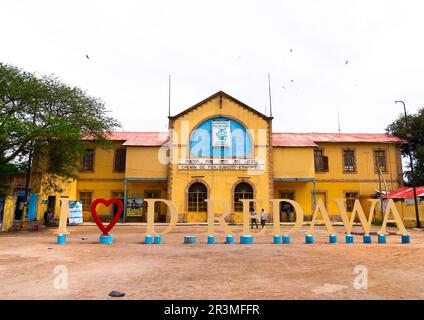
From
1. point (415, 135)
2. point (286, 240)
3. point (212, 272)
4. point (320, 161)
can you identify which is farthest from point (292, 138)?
point (212, 272)

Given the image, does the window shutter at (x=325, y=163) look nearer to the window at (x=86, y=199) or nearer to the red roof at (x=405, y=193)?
the red roof at (x=405, y=193)

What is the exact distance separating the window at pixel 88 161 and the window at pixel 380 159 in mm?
26822

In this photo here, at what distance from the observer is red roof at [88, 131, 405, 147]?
28.2 m

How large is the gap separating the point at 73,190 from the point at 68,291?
24244 millimetres

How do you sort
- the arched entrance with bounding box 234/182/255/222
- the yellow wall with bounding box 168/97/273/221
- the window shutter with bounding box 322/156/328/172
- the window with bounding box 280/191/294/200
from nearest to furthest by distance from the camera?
the yellow wall with bounding box 168/97/273/221
the arched entrance with bounding box 234/182/255/222
the window with bounding box 280/191/294/200
the window shutter with bounding box 322/156/328/172

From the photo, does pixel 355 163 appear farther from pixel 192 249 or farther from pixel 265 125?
pixel 192 249

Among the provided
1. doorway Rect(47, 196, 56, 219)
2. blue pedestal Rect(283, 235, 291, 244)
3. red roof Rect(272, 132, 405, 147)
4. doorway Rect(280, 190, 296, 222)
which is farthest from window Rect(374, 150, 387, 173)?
doorway Rect(47, 196, 56, 219)

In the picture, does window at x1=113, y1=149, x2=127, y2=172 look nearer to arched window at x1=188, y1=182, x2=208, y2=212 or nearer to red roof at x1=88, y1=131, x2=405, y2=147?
red roof at x1=88, y1=131, x2=405, y2=147

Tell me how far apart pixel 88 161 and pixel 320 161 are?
2196 cm

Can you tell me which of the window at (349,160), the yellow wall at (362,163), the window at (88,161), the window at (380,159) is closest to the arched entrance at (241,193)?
the yellow wall at (362,163)

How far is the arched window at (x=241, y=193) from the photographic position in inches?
1032

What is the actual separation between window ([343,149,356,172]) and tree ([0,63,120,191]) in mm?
21882

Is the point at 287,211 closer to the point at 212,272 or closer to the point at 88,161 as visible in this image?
the point at 88,161

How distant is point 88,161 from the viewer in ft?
96.5
